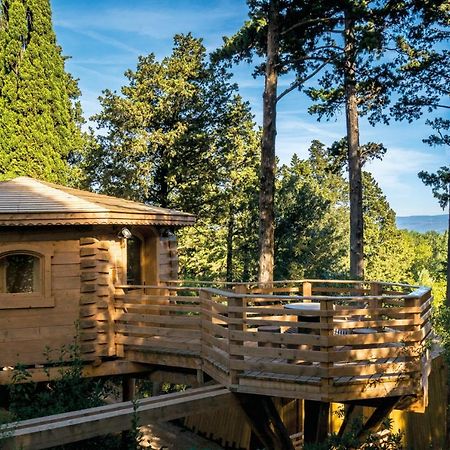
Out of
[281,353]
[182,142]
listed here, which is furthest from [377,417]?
[182,142]

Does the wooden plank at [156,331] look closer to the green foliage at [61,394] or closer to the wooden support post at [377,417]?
the green foliage at [61,394]

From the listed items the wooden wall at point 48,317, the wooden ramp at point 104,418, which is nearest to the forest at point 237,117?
the wooden wall at point 48,317

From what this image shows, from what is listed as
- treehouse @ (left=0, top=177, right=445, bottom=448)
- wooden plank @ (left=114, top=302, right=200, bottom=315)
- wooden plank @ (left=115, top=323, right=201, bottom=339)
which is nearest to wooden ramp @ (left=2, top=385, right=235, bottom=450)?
treehouse @ (left=0, top=177, right=445, bottom=448)

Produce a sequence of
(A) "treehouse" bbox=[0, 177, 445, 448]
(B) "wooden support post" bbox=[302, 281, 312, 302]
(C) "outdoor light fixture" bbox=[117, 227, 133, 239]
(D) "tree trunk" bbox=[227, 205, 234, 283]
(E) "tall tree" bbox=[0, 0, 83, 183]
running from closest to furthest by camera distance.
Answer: (A) "treehouse" bbox=[0, 177, 445, 448], (C) "outdoor light fixture" bbox=[117, 227, 133, 239], (B) "wooden support post" bbox=[302, 281, 312, 302], (E) "tall tree" bbox=[0, 0, 83, 183], (D) "tree trunk" bbox=[227, 205, 234, 283]

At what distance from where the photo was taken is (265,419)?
8164 millimetres

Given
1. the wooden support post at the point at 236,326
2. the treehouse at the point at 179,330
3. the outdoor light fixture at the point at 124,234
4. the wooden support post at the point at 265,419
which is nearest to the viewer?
the treehouse at the point at 179,330

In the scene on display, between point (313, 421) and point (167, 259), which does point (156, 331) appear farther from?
point (313, 421)

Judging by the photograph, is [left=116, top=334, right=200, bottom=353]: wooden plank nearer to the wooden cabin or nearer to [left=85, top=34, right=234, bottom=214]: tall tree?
the wooden cabin

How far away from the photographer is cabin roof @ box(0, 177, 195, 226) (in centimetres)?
877

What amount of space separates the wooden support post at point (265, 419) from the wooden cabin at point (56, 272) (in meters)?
3.08

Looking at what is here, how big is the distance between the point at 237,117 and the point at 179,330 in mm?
13968

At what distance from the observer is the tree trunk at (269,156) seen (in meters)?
13.0

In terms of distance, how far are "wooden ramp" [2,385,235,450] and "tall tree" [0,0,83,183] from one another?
1520cm

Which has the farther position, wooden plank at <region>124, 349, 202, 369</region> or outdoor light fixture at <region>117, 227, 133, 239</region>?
outdoor light fixture at <region>117, 227, 133, 239</region>
